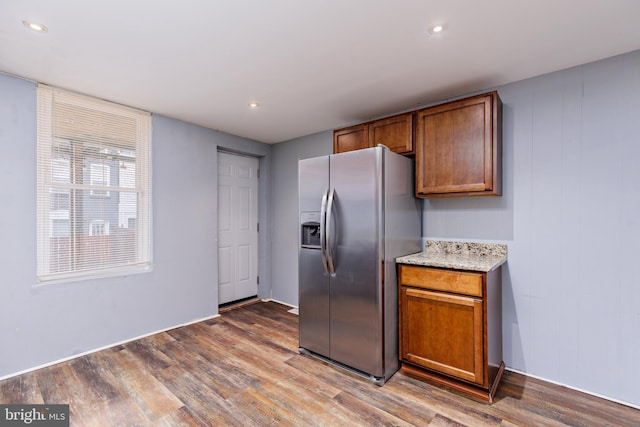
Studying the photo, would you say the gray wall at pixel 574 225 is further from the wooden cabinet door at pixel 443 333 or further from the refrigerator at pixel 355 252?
the refrigerator at pixel 355 252

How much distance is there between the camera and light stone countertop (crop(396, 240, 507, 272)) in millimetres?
2115

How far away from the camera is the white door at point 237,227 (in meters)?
4.07

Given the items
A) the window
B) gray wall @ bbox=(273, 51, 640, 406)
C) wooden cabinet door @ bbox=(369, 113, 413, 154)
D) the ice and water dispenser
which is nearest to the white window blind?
the window

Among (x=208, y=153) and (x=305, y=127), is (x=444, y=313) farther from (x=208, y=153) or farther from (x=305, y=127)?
(x=208, y=153)

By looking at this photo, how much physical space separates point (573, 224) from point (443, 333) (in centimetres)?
128

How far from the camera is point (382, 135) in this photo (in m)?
2.86

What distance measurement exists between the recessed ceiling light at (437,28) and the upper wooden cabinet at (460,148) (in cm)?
74

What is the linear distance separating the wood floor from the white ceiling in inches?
95.4

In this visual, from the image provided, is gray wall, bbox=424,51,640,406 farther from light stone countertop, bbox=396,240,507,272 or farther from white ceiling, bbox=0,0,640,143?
white ceiling, bbox=0,0,640,143

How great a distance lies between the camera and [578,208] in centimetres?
216

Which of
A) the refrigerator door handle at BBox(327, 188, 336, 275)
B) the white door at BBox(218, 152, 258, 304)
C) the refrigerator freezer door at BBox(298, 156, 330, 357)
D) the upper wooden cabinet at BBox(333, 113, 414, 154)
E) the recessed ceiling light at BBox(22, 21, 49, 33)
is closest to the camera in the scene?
the recessed ceiling light at BBox(22, 21, 49, 33)

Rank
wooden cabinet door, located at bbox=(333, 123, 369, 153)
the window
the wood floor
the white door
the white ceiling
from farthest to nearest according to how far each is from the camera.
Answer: the white door < wooden cabinet door, located at bbox=(333, 123, 369, 153) < the window < the wood floor < the white ceiling

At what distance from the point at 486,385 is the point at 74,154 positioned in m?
3.89

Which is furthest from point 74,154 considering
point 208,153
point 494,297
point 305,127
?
point 494,297
